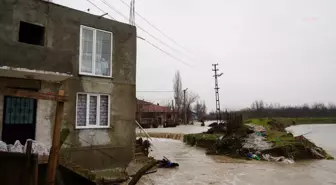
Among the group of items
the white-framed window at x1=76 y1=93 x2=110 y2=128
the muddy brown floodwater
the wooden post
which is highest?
the white-framed window at x1=76 y1=93 x2=110 y2=128

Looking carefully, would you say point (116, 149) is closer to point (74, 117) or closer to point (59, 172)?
point (74, 117)

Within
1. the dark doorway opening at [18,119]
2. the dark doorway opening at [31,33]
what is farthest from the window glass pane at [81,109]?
the dark doorway opening at [31,33]

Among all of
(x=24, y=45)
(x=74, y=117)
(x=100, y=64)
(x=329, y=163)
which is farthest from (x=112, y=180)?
(x=329, y=163)

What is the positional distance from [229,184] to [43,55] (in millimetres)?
9130

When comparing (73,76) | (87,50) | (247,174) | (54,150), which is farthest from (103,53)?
(247,174)

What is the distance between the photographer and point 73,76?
10.4 meters

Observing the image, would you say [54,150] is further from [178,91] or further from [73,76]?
[178,91]

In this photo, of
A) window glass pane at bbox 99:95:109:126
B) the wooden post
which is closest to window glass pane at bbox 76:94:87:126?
window glass pane at bbox 99:95:109:126

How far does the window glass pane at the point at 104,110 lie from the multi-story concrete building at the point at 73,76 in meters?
0.04

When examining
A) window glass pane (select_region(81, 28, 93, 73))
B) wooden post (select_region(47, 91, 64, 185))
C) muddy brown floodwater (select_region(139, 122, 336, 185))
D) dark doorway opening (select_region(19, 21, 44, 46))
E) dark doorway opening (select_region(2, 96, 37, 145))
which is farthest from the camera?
muddy brown floodwater (select_region(139, 122, 336, 185))

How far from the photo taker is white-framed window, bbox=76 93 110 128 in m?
10.6

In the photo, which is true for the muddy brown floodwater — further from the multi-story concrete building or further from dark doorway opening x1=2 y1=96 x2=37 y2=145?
dark doorway opening x1=2 y1=96 x2=37 y2=145

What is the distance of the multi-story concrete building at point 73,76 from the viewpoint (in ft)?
29.6

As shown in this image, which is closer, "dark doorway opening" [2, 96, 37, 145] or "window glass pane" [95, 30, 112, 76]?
"dark doorway opening" [2, 96, 37, 145]
